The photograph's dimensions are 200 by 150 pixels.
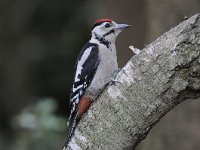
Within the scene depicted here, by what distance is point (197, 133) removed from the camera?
6.04m

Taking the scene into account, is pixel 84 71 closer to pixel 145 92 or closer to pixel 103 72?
pixel 103 72

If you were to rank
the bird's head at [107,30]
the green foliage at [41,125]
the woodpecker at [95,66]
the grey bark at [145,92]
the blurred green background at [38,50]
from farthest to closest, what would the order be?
the blurred green background at [38,50]
the green foliage at [41,125]
the bird's head at [107,30]
the woodpecker at [95,66]
the grey bark at [145,92]

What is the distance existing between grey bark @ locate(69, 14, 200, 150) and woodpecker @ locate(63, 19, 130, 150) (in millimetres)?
775

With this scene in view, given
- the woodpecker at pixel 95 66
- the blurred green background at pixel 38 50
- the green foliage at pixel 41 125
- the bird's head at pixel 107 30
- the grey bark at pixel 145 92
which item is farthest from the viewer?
the blurred green background at pixel 38 50

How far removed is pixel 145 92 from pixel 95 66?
1356 millimetres

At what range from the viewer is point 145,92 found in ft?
11.0

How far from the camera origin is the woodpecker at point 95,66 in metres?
4.43

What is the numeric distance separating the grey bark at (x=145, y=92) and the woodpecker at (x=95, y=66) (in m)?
0.77

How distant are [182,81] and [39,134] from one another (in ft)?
10.1

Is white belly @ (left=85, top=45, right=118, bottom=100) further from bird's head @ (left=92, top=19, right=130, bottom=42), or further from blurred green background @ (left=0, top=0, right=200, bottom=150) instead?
blurred green background @ (left=0, top=0, right=200, bottom=150)

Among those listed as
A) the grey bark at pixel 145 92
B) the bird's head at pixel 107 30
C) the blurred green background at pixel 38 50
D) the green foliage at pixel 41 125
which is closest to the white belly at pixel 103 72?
the bird's head at pixel 107 30

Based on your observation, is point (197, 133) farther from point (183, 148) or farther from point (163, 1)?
→ point (163, 1)

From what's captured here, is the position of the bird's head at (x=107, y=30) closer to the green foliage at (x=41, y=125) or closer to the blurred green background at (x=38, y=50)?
the green foliage at (x=41, y=125)

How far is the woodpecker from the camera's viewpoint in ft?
14.5
